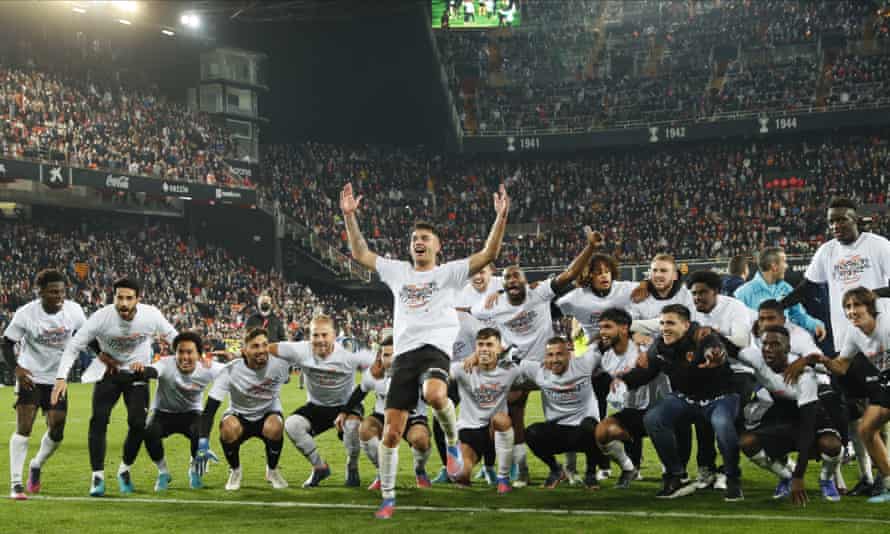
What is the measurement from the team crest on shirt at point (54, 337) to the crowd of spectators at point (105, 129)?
28.4 meters

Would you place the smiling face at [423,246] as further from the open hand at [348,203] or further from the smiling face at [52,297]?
the smiling face at [52,297]

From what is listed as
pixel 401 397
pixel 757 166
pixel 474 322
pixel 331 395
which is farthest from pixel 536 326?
pixel 757 166

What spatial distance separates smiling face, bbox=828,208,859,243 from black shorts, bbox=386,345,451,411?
3.96 metres

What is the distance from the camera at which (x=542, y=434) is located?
987cm

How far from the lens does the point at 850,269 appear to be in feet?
32.5

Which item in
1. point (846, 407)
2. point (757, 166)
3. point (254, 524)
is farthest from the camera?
point (757, 166)

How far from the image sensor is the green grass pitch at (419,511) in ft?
24.9

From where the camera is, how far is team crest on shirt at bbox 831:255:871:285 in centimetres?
982

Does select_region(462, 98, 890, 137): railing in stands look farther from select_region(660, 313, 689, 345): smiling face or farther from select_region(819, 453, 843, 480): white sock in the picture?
select_region(660, 313, 689, 345): smiling face

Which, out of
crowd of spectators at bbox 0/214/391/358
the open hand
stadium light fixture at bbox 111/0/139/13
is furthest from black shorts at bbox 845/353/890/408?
stadium light fixture at bbox 111/0/139/13

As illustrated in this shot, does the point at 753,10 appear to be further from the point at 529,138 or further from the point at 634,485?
the point at 634,485

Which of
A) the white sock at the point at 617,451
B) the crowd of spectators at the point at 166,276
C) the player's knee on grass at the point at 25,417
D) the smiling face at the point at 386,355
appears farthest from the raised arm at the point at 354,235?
the crowd of spectators at the point at 166,276

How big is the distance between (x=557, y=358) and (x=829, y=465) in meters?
2.54

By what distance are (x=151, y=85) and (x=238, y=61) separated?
485 cm
